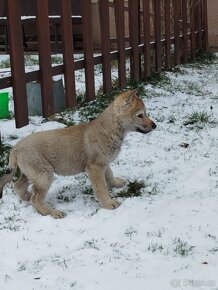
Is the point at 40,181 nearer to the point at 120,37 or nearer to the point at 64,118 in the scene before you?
the point at 64,118

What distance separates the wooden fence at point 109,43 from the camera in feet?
17.8

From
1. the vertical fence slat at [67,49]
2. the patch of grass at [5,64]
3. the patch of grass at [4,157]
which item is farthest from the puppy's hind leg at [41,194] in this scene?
the patch of grass at [5,64]

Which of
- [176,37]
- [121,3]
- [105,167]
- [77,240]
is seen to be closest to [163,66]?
[176,37]

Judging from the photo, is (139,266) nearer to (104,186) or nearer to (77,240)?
(77,240)

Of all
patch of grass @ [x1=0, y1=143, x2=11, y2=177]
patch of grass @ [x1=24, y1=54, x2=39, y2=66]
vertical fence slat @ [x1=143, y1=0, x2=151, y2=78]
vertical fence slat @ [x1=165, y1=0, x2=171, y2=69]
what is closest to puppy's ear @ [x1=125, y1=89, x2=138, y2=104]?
patch of grass @ [x1=0, y1=143, x2=11, y2=177]

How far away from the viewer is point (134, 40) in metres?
8.52

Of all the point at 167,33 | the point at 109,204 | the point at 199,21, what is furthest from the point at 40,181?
the point at 199,21

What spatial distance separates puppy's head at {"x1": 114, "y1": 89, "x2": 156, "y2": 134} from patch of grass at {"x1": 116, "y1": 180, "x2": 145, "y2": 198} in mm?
537

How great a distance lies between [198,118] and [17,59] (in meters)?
2.48

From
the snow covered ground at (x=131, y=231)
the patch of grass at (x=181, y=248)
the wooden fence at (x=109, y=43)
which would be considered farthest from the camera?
the wooden fence at (x=109, y=43)

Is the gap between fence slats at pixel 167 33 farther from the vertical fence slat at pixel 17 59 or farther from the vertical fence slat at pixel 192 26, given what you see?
the vertical fence slat at pixel 17 59

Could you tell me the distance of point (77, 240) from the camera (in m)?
3.41

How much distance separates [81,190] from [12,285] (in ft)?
5.08

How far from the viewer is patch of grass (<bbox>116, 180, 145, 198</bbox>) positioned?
13.8 feet
